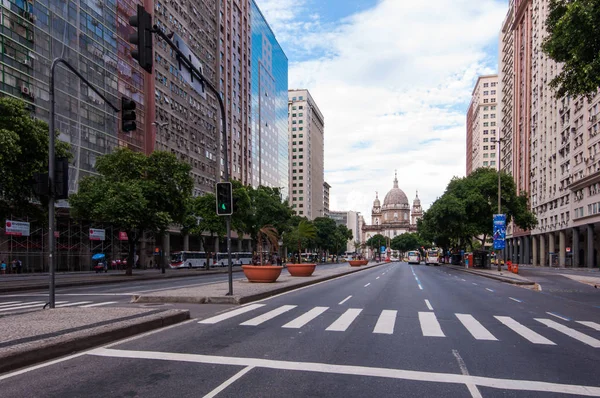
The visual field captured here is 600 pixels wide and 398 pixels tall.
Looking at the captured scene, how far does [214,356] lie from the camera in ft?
22.9

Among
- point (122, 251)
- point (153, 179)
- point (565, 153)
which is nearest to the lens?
point (153, 179)

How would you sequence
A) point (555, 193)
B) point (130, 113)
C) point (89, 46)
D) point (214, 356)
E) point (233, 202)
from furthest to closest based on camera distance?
point (555, 193), point (89, 46), point (233, 202), point (130, 113), point (214, 356)

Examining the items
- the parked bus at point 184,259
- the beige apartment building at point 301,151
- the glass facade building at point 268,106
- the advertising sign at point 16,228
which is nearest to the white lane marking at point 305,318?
the advertising sign at point 16,228

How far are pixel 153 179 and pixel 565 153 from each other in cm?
5446

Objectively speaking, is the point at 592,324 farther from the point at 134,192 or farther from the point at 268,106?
the point at 268,106

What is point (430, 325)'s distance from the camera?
33.4 feet

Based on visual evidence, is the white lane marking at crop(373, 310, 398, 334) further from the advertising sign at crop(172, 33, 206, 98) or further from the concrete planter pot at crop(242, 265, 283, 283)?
the concrete planter pot at crop(242, 265, 283, 283)

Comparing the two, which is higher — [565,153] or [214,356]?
[565,153]

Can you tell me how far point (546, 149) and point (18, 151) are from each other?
235 feet

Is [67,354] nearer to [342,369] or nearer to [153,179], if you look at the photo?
[342,369]

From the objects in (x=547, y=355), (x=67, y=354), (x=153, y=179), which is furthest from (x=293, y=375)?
(x=153, y=179)

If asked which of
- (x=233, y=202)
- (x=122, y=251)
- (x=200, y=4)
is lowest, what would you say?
(x=122, y=251)

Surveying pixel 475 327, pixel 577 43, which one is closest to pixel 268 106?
pixel 577 43

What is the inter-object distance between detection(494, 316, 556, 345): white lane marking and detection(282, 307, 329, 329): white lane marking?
4.33 metres
